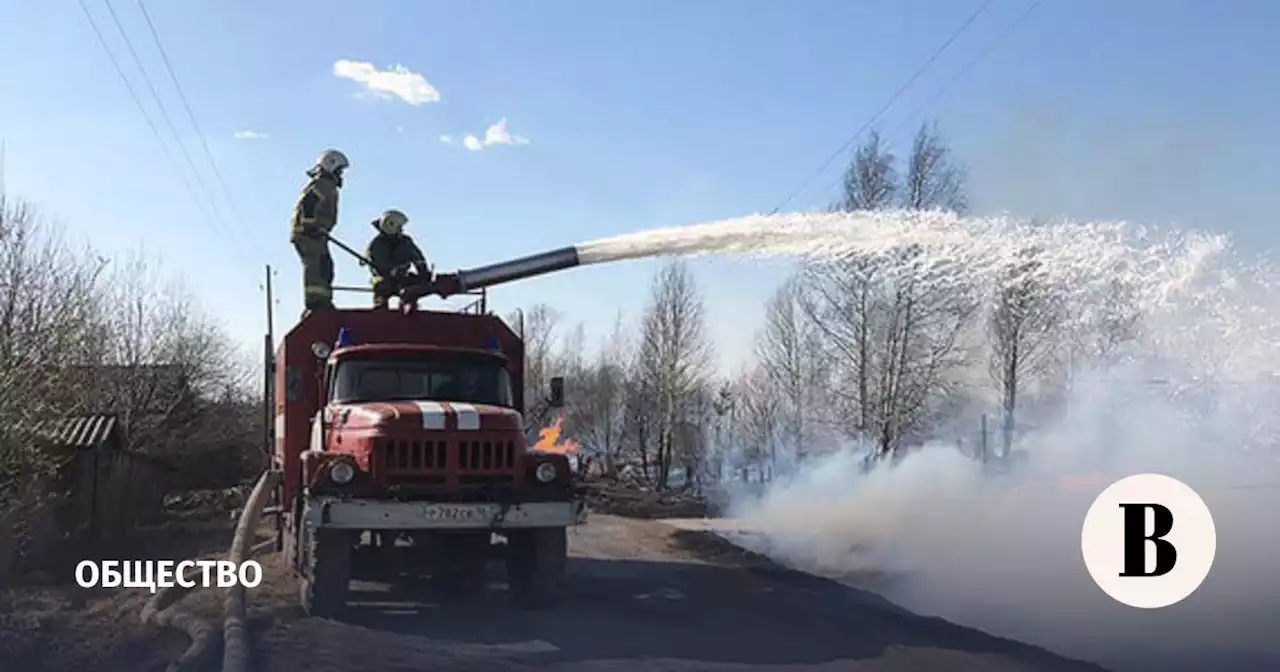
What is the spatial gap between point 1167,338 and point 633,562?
9836 mm

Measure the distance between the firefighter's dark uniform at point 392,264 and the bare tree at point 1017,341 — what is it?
47.2ft

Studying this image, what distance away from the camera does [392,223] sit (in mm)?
15719

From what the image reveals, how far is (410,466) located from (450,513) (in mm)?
613

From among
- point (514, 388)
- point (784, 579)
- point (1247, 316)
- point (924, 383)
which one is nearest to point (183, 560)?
point (514, 388)

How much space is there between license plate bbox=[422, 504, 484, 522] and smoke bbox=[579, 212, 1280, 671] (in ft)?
15.8

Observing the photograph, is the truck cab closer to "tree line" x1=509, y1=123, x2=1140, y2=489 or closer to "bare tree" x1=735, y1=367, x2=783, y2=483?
"tree line" x1=509, y1=123, x2=1140, y2=489

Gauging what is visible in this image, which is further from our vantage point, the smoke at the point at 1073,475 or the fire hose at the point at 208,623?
the smoke at the point at 1073,475

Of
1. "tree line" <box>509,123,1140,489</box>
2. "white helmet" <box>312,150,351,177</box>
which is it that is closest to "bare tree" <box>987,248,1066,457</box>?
"tree line" <box>509,123,1140,489</box>

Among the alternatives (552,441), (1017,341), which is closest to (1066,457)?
(1017,341)

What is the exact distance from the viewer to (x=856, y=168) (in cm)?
3138

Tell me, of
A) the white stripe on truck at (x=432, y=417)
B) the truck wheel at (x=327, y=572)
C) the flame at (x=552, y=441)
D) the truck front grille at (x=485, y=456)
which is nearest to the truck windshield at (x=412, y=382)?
the white stripe on truck at (x=432, y=417)

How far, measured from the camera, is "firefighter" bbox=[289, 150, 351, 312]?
15344mm

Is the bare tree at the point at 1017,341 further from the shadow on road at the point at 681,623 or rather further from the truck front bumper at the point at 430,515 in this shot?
the truck front bumper at the point at 430,515

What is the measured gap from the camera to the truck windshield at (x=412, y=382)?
1301 cm
